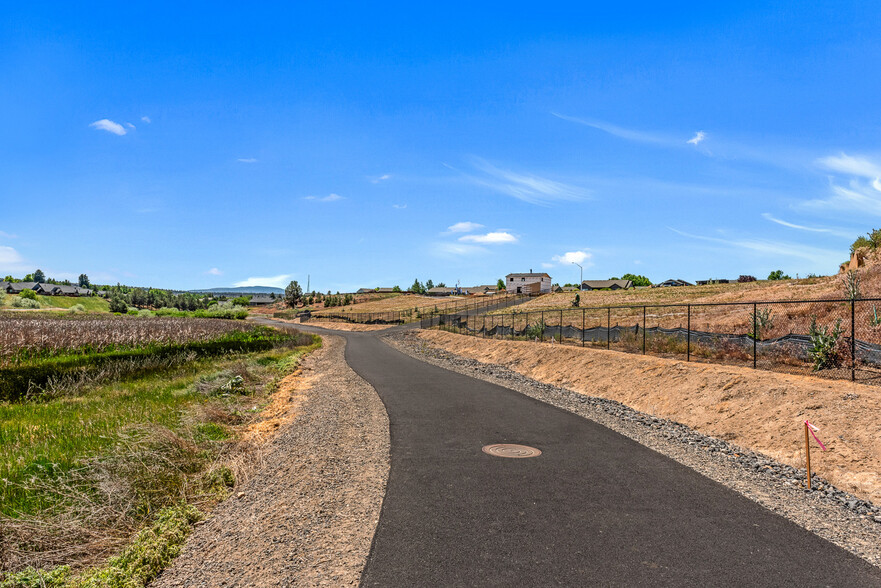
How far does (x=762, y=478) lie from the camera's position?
8.22 meters

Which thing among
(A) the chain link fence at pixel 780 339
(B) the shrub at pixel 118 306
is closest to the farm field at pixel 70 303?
(B) the shrub at pixel 118 306

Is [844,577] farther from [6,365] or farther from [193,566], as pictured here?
[6,365]

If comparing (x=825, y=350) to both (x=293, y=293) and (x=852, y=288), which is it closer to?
(x=852, y=288)

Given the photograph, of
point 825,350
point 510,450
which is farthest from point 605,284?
point 510,450

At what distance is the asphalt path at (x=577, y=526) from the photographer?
502cm

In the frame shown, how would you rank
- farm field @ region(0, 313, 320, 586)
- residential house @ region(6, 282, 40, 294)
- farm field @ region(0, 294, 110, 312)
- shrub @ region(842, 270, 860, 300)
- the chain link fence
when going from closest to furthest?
farm field @ region(0, 313, 320, 586) < the chain link fence < shrub @ region(842, 270, 860, 300) < farm field @ region(0, 294, 110, 312) < residential house @ region(6, 282, 40, 294)

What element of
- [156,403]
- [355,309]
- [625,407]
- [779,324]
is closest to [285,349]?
[156,403]

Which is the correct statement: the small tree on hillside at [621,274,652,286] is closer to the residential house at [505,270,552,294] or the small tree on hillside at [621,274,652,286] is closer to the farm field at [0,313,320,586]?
the residential house at [505,270,552,294]

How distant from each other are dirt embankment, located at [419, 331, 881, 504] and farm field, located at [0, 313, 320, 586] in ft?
33.9

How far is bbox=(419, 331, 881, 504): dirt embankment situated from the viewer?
28.1 feet

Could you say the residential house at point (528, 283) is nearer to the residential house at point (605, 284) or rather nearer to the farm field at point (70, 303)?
the residential house at point (605, 284)

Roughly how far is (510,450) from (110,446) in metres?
8.18

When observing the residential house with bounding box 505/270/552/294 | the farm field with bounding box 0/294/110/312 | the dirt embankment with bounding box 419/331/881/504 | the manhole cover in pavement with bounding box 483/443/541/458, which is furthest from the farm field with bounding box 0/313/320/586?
the residential house with bounding box 505/270/552/294

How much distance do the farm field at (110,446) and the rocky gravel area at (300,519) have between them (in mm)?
502
